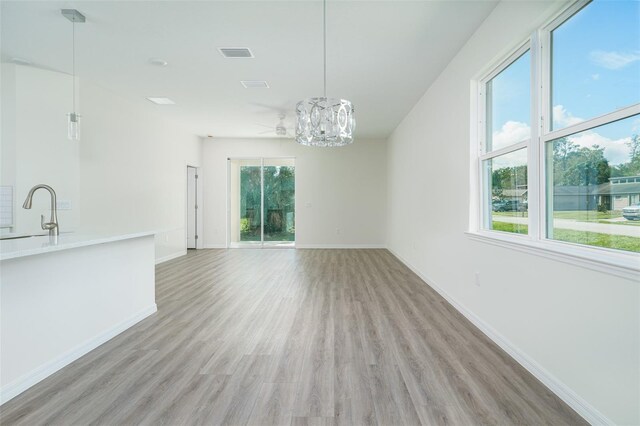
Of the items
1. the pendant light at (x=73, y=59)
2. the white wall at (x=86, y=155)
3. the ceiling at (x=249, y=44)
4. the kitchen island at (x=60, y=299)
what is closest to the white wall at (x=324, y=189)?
the white wall at (x=86, y=155)

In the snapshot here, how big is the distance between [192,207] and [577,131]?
797 centimetres

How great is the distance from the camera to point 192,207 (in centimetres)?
816

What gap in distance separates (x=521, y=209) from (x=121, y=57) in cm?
459

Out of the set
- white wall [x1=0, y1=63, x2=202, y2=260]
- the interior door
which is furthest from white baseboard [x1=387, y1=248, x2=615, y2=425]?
the interior door

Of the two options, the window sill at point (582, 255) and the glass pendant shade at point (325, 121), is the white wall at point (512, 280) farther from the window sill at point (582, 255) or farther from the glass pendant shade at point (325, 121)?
the glass pendant shade at point (325, 121)

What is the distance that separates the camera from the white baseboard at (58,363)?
→ 6.22ft

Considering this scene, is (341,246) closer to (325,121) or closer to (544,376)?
(325,121)

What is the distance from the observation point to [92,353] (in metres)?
2.48

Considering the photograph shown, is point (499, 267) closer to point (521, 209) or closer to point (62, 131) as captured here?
point (521, 209)

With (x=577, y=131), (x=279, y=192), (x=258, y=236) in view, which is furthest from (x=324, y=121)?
(x=258, y=236)

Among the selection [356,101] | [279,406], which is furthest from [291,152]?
[279,406]

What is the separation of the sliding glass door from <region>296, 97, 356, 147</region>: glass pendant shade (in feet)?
18.5

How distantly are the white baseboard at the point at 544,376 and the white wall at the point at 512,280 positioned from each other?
1 centimetres

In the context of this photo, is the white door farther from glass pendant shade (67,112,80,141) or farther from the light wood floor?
glass pendant shade (67,112,80,141)
